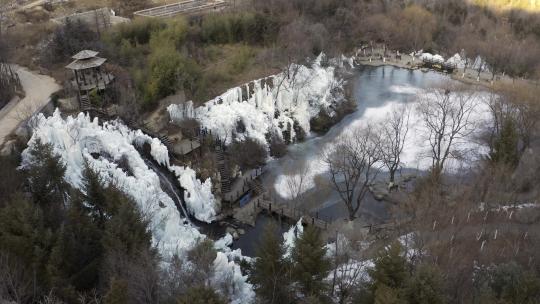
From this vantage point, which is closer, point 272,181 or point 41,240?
point 41,240

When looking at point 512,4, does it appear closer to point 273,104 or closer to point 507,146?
point 507,146

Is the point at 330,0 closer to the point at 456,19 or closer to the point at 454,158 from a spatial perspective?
the point at 456,19

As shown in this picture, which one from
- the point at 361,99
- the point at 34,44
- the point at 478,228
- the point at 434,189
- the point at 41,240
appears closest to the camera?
the point at 41,240

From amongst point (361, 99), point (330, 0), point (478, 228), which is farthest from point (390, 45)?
point (478, 228)

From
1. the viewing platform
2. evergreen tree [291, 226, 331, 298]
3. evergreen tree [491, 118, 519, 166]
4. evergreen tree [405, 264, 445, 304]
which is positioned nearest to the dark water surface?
evergreen tree [491, 118, 519, 166]

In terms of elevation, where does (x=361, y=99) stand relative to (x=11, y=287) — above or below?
below

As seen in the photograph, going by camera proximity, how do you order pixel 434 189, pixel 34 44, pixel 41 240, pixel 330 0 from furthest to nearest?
1. pixel 330 0
2. pixel 34 44
3. pixel 434 189
4. pixel 41 240
